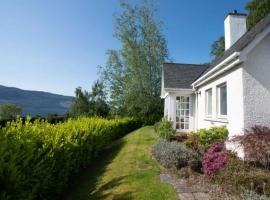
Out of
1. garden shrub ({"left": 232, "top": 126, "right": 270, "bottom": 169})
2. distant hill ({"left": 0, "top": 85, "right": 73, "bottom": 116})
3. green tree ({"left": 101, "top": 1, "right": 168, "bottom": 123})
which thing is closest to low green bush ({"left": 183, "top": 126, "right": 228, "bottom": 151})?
garden shrub ({"left": 232, "top": 126, "right": 270, "bottom": 169})

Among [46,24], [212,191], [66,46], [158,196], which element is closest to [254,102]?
[212,191]

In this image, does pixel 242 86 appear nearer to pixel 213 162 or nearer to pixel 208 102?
pixel 213 162

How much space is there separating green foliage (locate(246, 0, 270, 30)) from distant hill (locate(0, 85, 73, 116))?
66.8 m

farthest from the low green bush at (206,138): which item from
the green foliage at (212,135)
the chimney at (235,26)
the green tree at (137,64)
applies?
the green tree at (137,64)

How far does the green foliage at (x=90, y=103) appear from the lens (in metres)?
29.8

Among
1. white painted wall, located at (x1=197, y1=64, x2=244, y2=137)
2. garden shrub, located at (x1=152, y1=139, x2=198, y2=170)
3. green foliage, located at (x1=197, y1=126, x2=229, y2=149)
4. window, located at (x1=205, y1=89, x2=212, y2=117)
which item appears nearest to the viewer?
garden shrub, located at (x1=152, y1=139, x2=198, y2=170)

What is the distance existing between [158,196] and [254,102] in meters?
4.78

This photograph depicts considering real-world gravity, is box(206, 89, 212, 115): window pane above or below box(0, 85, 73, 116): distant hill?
below

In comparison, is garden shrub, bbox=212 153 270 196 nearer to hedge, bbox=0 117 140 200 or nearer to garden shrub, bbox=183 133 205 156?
garden shrub, bbox=183 133 205 156

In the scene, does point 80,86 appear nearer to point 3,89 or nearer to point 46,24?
point 46,24

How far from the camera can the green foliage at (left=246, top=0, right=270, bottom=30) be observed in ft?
82.3

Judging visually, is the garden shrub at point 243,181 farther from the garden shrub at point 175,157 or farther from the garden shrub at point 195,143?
the garden shrub at point 195,143

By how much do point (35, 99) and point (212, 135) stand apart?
90.4 metres

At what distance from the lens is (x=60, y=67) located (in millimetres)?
21062
